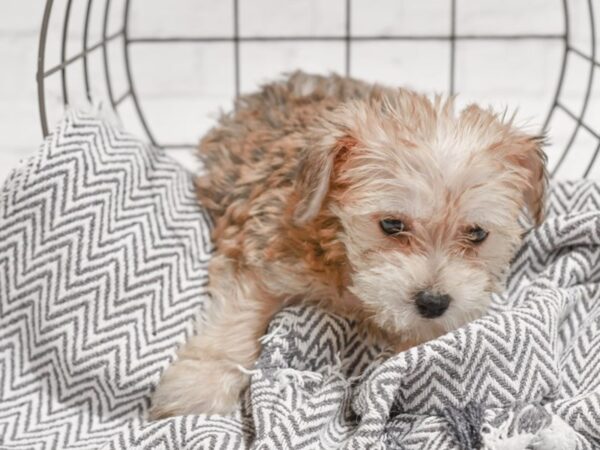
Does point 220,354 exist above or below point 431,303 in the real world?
below

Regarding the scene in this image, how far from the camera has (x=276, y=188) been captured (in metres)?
2.28

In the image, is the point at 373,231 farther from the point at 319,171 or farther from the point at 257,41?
the point at 257,41

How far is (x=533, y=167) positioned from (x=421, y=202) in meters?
0.36

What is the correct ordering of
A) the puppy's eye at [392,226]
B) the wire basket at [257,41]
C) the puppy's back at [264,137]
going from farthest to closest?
the wire basket at [257,41] < the puppy's back at [264,137] < the puppy's eye at [392,226]

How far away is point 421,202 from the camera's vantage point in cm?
194

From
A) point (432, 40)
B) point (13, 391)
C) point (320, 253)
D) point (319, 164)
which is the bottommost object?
point (13, 391)

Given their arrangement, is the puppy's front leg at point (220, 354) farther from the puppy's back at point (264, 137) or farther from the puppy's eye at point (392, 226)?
the puppy's eye at point (392, 226)

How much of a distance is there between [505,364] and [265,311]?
0.61 m

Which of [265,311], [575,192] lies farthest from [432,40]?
[265,311]

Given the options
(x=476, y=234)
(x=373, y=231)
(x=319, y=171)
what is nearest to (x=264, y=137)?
(x=319, y=171)

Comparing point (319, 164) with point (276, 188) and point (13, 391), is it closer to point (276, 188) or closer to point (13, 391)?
point (276, 188)

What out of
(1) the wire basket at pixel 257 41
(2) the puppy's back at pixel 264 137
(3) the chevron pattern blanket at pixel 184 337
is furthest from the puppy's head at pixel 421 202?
(1) the wire basket at pixel 257 41

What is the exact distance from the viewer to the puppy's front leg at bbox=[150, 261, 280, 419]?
207cm

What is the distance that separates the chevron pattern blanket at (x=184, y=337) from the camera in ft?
6.14
